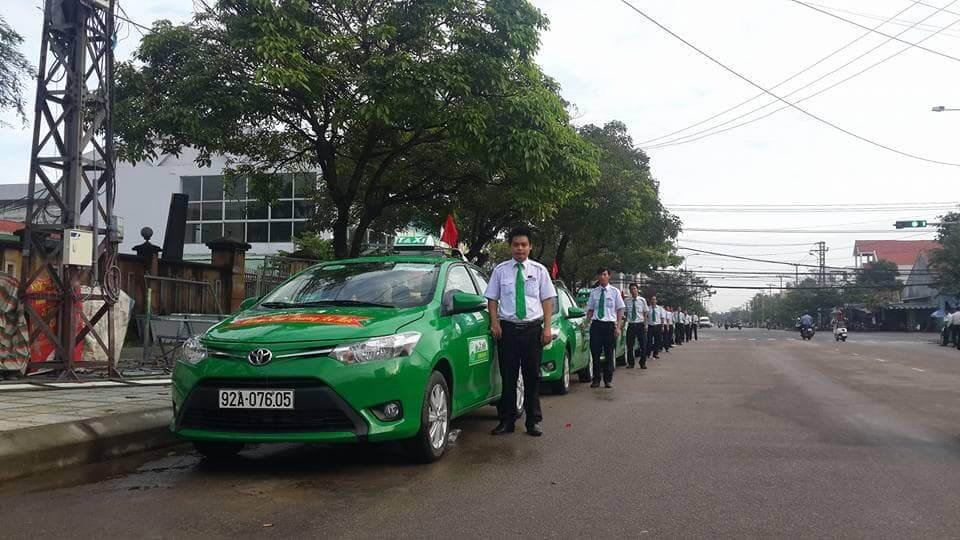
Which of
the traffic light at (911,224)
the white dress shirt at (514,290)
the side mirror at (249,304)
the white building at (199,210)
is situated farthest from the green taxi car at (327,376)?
the traffic light at (911,224)

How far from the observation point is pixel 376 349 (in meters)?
5.17

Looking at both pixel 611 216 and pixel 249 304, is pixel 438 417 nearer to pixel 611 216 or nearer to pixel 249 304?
pixel 249 304

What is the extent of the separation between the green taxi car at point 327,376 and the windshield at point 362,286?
5cm

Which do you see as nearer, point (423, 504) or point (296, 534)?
point (296, 534)

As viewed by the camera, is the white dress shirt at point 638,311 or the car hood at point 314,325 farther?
the white dress shirt at point 638,311

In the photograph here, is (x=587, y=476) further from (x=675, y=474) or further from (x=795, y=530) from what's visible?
(x=795, y=530)

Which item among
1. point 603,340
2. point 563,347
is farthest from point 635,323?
point 563,347

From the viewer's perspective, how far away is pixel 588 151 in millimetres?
15883

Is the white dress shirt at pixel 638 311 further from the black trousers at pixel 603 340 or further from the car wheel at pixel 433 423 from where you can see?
the car wheel at pixel 433 423

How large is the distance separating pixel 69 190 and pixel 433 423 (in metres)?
6.76

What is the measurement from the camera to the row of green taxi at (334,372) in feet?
16.4

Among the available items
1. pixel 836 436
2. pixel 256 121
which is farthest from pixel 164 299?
pixel 836 436

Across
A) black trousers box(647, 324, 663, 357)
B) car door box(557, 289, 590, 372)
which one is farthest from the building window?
car door box(557, 289, 590, 372)

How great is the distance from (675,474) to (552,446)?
131 cm
